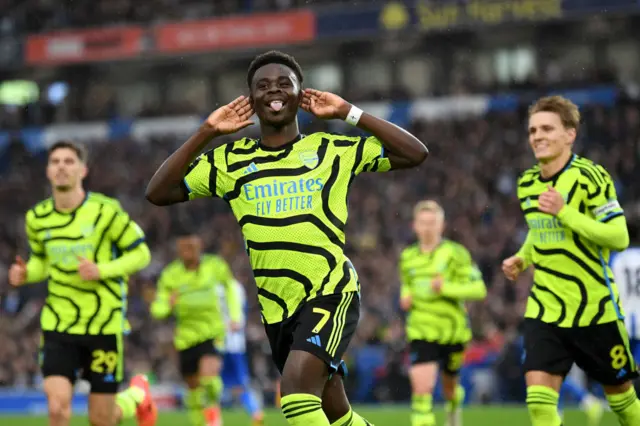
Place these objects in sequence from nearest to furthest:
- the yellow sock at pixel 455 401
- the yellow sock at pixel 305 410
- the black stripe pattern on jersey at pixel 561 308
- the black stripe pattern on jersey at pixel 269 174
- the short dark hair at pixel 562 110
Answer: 1. the yellow sock at pixel 305 410
2. the black stripe pattern on jersey at pixel 269 174
3. the black stripe pattern on jersey at pixel 561 308
4. the short dark hair at pixel 562 110
5. the yellow sock at pixel 455 401

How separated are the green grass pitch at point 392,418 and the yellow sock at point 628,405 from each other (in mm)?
5991

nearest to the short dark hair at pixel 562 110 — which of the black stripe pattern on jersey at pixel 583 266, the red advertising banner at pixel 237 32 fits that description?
the black stripe pattern on jersey at pixel 583 266

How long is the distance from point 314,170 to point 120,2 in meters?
25.7

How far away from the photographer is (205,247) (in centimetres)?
2638

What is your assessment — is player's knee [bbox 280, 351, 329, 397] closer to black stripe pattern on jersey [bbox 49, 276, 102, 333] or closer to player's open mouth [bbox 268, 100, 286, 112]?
player's open mouth [bbox 268, 100, 286, 112]

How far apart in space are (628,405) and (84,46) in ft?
82.2

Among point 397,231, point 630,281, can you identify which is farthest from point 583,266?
point 397,231

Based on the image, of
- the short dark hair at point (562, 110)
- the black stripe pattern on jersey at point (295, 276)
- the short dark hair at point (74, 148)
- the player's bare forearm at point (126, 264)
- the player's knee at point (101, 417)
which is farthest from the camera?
the short dark hair at point (74, 148)

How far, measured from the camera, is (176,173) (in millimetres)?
6293

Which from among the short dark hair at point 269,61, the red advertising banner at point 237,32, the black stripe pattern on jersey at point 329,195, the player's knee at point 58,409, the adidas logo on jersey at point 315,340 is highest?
the red advertising banner at point 237,32

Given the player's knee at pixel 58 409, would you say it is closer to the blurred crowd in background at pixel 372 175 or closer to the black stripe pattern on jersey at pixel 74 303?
the black stripe pattern on jersey at pixel 74 303

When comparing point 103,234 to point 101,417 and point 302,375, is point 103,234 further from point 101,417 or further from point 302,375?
point 302,375

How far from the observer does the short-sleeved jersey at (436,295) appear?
11.7 m

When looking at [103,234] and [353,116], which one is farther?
[103,234]
